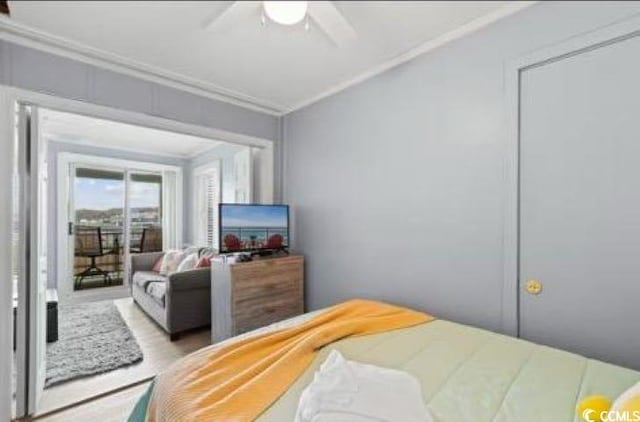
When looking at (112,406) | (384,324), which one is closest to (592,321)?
(384,324)

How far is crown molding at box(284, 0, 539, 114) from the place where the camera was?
1758mm

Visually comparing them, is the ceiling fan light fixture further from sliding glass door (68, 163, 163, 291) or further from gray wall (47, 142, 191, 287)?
sliding glass door (68, 163, 163, 291)

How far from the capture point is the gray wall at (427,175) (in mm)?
1812

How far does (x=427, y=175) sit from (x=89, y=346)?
3.34 metres

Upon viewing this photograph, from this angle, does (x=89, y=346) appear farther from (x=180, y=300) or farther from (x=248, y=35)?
(x=248, y=35)

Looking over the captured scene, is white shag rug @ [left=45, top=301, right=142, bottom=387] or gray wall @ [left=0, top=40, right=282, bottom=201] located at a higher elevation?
gray wall @ [left=0, top=40, right=282, bottom=201]

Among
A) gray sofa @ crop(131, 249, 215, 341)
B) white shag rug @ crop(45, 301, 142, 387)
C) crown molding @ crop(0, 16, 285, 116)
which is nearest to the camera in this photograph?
crown molding @ crop(0, 16, 285, 116)

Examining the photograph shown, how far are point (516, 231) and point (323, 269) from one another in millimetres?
1647

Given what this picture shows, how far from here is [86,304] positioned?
14.5 feet

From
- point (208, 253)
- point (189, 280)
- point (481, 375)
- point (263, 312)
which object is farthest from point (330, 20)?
point (208, 253)

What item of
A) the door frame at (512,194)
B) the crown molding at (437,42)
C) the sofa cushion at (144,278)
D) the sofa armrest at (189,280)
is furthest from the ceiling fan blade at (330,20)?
the sofa cushion at (144,278)

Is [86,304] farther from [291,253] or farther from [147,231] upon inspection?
[291,253]

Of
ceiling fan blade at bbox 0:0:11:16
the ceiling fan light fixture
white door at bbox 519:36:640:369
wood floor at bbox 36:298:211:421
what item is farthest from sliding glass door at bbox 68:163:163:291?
white door at bbox 519:36:640:369

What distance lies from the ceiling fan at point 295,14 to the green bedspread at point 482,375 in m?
1.43
